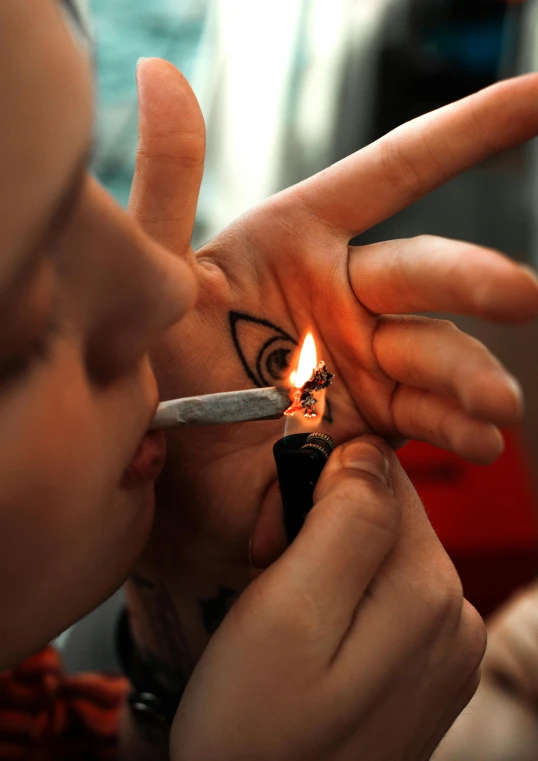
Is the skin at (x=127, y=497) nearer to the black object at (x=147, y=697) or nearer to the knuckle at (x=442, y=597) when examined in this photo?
the knuckle at (x=442, y=597)

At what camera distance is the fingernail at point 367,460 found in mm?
489

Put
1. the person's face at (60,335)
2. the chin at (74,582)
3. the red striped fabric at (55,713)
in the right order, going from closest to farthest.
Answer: the person's face at (60,335) < the chin at (74,582) < the red striped fabric at (55,713)

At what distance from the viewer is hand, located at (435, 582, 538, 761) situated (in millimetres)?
617

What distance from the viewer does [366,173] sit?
516mm

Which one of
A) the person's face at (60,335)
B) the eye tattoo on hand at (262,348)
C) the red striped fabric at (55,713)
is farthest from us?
the red striped fabric at (55,713)

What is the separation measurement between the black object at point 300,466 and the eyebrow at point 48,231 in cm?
21

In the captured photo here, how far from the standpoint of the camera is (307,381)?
0.50 metres

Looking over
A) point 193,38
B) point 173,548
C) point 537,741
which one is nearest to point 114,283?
point 173,548

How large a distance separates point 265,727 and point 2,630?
0.18 m

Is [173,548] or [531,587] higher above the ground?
[173,548]

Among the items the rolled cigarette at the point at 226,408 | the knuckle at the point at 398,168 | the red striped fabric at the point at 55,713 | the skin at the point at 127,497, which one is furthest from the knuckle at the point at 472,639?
the red striped fabric at the point at 55,713

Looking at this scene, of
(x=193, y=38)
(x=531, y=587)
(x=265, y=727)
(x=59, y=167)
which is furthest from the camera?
(x=531, y=587)

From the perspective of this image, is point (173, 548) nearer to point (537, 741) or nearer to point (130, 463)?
point (130, 463)

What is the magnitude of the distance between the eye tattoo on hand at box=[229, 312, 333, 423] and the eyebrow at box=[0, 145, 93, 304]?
0.25 meters
